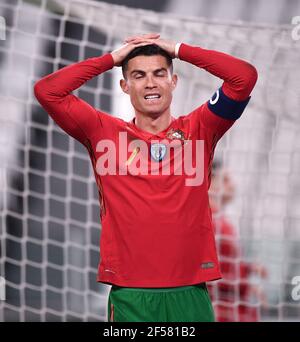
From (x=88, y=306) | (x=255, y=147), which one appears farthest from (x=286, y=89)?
(x=88, y=306)

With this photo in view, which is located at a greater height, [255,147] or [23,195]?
[255,147]

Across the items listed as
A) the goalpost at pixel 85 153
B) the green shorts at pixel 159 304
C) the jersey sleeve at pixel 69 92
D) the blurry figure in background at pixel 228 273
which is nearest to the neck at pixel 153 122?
the jersey sleeve at pixel 69 92

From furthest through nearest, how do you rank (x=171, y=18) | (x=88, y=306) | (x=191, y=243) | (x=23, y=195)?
(x=88, y=306)
(x=23, y=195)
(x=171, y=18)
(x=191, y=243)

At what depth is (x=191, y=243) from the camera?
78.4 inches

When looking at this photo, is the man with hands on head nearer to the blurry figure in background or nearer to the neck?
the neck

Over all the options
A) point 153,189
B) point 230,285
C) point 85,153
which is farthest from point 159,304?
point 85,153

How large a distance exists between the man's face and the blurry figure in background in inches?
49.4

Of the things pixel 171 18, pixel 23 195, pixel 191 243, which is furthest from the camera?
pixel 23 195

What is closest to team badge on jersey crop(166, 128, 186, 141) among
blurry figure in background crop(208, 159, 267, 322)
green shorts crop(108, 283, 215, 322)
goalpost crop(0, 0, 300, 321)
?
green shorts crop(108, 283, 215, 322)

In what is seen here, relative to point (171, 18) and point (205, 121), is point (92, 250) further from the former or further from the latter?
point (205, 121)

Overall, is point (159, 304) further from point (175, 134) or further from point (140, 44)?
point (140, 44)

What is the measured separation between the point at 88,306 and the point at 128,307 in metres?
1.85

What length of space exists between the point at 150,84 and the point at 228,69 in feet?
0.59

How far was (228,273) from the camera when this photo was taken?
3275mm
